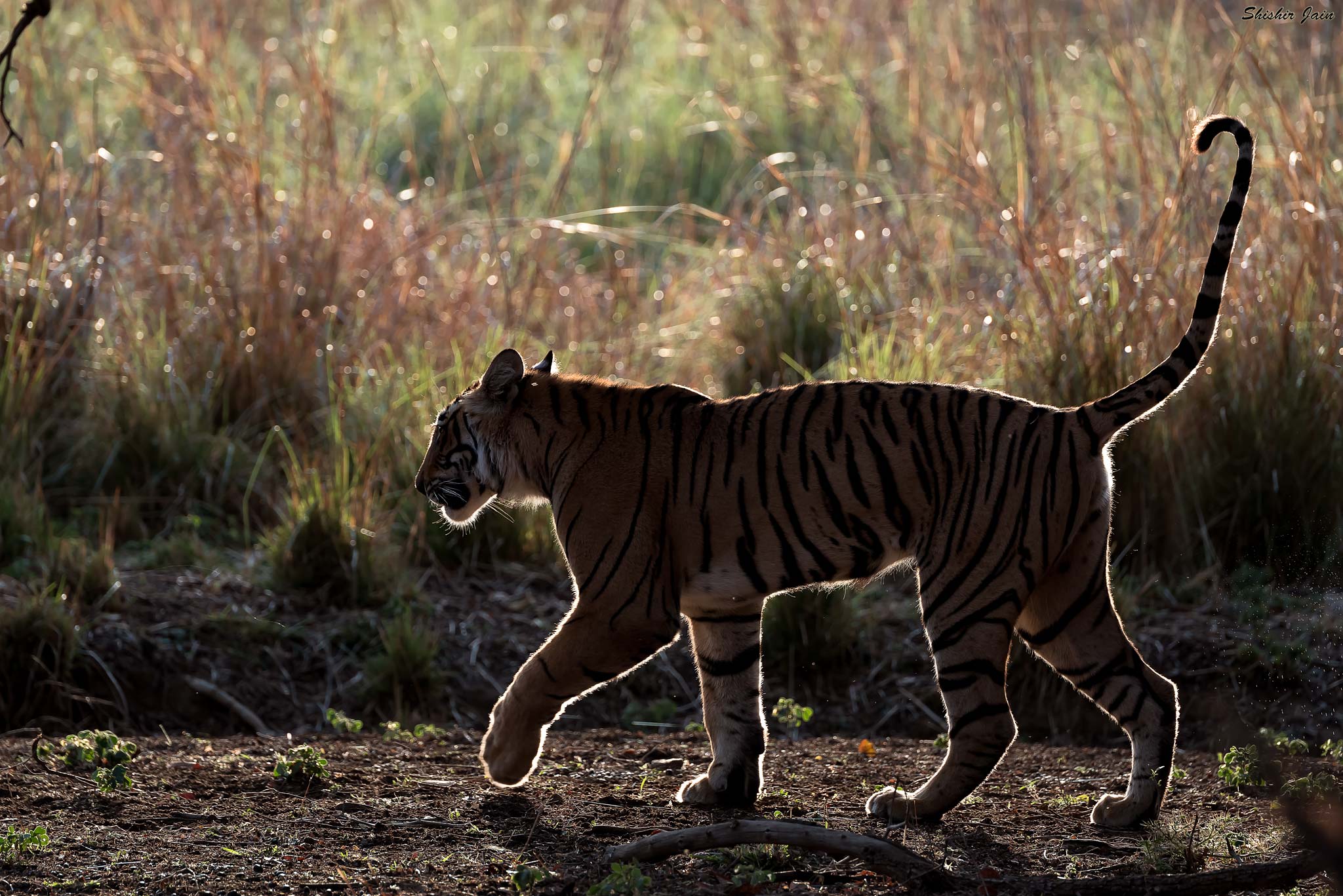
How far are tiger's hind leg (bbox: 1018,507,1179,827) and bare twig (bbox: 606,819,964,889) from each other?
0.82 meters

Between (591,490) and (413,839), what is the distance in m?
1.05

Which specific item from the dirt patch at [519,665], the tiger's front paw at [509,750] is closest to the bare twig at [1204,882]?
the tiger's front paw at [509,750]

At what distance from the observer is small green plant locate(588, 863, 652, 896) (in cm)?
322

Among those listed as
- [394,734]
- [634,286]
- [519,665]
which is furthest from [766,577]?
[634,286]

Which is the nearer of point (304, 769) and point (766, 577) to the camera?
point (766, 577)

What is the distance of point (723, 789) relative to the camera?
13.8ft

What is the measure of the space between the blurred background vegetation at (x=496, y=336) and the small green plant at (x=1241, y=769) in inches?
49.7

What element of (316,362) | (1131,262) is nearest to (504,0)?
(316,362)

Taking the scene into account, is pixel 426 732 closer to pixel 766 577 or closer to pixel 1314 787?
pixel 766 577

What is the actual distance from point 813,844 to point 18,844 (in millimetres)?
1891

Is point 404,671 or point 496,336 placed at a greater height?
point 496,336

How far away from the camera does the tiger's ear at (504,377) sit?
441 centimetres

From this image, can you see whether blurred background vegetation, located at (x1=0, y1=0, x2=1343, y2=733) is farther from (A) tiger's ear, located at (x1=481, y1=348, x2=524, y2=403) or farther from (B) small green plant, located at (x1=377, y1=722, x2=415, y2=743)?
(A) tiger's ear, located at (x1=481, y1=348, x2=524, y2=403)

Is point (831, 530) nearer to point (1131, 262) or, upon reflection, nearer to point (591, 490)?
point (591, 490)
